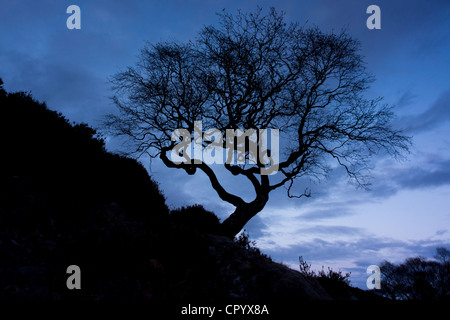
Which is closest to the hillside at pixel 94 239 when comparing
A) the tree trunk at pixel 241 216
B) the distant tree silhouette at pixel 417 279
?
the tree trunk at pixel 241 216

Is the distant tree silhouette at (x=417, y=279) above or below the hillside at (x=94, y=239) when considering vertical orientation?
below

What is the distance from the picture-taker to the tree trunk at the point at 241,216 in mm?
12555

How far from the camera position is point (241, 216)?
13.3 m

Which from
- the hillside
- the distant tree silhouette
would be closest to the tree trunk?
the hillside

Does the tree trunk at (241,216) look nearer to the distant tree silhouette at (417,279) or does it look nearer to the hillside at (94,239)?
the hillside at (94,239)

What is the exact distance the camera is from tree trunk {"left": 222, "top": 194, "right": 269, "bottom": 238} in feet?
41.2

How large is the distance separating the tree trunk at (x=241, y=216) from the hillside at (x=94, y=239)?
3.08 ft

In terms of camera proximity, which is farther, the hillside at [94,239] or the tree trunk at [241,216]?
the tree trunk at [241,216]

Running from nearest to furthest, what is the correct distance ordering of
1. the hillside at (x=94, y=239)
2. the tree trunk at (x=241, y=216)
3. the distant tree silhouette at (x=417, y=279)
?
the hillside at (x=94, y=239) → the tree trunk at (x=241, y=216) → the distant tree silhouette at (x=417, y=279)

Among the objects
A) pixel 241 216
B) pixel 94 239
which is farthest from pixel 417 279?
pixel 94 239

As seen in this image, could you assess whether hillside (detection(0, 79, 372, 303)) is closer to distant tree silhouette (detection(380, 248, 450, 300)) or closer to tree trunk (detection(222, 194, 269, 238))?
tree trunk (detection(222, 194, 269, 238))

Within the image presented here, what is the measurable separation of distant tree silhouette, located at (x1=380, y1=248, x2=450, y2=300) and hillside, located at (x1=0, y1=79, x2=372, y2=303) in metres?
18.3

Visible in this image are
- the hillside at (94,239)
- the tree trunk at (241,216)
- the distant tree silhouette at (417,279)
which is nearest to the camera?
the hillside at (94,239)

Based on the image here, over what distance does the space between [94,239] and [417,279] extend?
90.7ft
